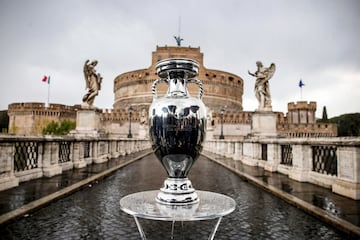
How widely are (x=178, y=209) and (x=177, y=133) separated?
659 millimetres

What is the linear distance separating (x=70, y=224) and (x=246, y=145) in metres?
10.1

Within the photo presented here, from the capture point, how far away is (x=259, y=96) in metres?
14.0

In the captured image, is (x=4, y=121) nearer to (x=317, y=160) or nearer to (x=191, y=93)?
(x=191, y=93)

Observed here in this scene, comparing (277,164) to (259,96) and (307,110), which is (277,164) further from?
(307,110)

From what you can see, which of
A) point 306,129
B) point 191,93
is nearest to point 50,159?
point 306,129

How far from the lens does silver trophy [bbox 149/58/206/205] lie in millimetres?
2482

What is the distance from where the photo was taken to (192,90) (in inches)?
2510

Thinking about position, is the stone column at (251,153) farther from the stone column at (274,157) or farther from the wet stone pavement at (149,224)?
the wet stone pavement at (149,224)

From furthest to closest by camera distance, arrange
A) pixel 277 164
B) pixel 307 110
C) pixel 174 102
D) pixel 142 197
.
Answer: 1. pixel 307 110
2. pixel 277 164
3. pixel 142 197
4. pixel 174 102

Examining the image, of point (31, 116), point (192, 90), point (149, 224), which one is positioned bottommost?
point (149, 224)

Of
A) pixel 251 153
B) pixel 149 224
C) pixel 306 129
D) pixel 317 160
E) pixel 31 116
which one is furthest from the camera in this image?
pixel 31 116

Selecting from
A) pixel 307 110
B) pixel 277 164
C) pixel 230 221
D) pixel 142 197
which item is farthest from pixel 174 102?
pixel 307 110

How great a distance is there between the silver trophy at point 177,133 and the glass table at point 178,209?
114 millimetres

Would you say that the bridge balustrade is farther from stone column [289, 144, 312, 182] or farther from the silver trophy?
stone column [289, 144, 312, 182]
